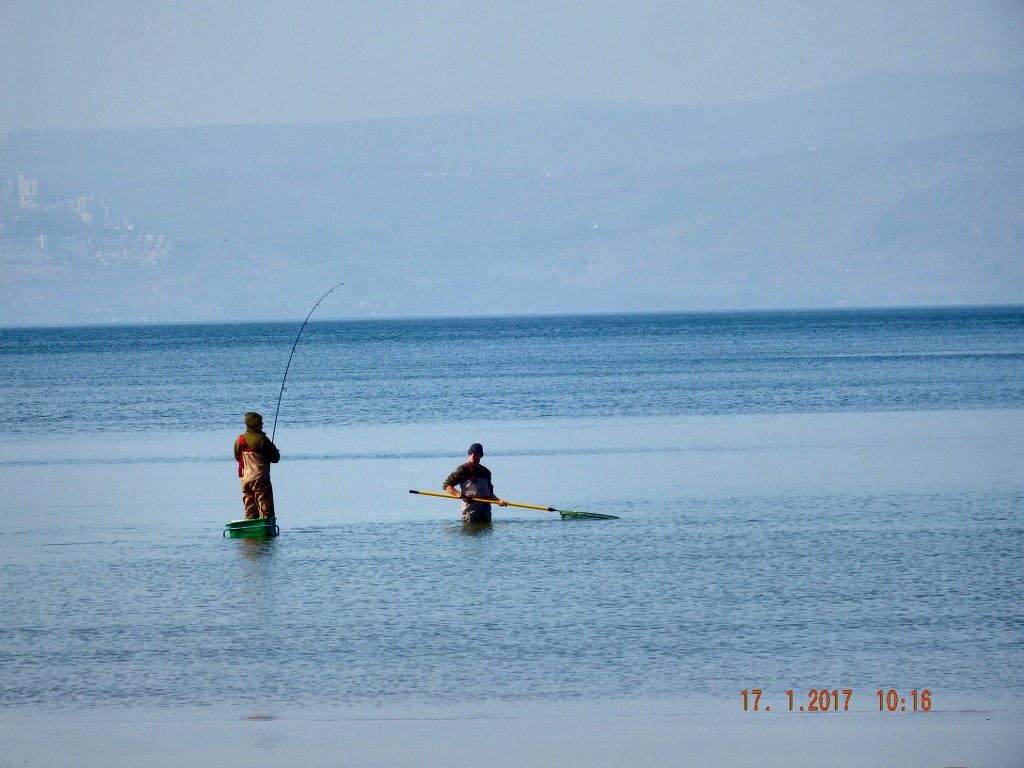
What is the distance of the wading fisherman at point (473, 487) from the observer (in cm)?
1852

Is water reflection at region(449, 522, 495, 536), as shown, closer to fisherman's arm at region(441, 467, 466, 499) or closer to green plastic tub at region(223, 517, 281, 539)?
fisherman's arm at region(441, 467, 466, 499)

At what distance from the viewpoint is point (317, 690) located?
1088cm

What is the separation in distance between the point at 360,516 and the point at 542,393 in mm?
31462

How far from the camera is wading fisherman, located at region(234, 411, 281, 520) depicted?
56.9 ft

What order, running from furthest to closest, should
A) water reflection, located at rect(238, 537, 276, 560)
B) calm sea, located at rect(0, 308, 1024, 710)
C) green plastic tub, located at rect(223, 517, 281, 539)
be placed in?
green plastic tub, located at rect(223, 517, 281, 539), water reflection, located at rect(238, 537, 276, 560), calm sea, located at rect(0, 308, 1024, 710)

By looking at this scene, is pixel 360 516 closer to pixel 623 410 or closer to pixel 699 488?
pixel 699 488

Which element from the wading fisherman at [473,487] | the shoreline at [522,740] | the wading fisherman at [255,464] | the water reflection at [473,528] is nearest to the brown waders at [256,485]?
the wading fisherman at [255,464]

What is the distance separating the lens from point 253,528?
58.4ft

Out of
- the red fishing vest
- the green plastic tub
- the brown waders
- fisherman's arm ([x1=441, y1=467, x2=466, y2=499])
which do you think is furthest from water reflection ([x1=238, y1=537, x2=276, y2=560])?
fisherman's arm ([x1=441, y1=467, x2=466, y2=499])

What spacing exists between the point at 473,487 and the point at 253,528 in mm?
2872

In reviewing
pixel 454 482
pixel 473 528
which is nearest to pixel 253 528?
pixel 454 482
